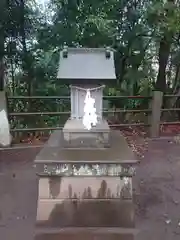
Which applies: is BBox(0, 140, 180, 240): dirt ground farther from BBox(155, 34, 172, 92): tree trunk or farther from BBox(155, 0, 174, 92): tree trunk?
BBox(155, 34, 172, 92): tree trunk

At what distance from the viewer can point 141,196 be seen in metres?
3.57

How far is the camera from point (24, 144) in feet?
19.4

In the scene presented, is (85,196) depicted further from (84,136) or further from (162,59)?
(162,59)

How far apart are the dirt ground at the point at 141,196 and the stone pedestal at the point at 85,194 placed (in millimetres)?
196

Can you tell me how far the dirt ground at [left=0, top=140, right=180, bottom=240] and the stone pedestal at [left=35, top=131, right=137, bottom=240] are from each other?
0.20 metres

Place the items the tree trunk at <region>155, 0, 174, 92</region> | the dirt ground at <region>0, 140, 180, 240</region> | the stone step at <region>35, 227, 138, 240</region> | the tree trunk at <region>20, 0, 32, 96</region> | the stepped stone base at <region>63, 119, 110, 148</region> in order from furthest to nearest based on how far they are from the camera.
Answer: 1. the tree trunk at <region>20, 0, 32, 96</region>
2. the tree trunk at <region>155, 0, 174, 92</region>
3. the stepped stone base at <region>63, 119, 110, 148</region>
4. the dirt ground at <region>0, 140, 180, 240</region>
5. the stone step at <region>35, 227, 138, 240</region>

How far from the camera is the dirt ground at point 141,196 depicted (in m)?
2.86

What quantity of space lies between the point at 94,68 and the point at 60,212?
1.69m

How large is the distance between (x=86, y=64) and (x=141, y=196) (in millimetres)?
1655

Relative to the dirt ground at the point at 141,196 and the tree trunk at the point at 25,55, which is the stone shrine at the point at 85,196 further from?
the tree trunk at the point at 25,55

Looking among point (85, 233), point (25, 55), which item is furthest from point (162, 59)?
point (85, 233)

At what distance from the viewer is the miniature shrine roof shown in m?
3.64

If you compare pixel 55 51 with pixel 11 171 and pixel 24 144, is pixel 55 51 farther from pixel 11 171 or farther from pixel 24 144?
pixel 11 171

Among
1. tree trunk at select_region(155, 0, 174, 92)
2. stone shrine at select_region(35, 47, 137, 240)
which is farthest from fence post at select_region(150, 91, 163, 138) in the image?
stone shrine at select_region(35, 47, 137, 240)
